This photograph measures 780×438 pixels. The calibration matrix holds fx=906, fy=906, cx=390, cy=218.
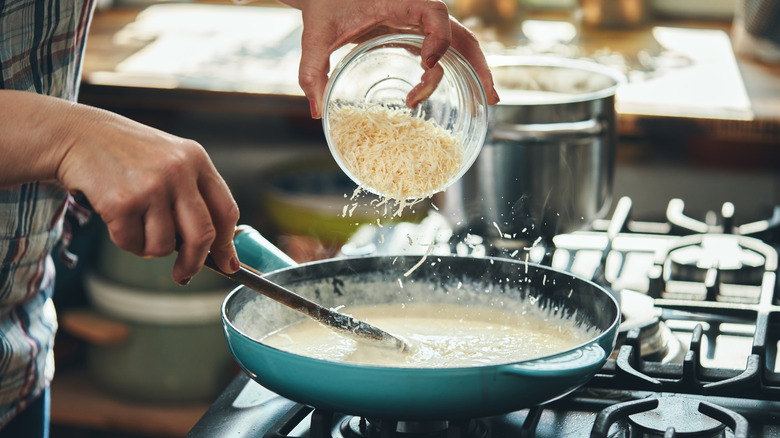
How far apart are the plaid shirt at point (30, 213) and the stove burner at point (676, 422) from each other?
688 mm

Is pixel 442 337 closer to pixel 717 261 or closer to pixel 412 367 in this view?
pixel 412 367

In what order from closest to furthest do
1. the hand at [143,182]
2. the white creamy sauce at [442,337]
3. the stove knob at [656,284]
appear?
the hand at [143,182]
the white creamy sauce at [442,337]
the stove knob at [656,284]

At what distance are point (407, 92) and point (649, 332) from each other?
0.40 meters

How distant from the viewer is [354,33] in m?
1.03

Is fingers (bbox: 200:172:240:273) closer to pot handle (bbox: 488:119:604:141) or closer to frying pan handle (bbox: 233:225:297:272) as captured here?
frying pan handle (bbox: 233:225:297:272)

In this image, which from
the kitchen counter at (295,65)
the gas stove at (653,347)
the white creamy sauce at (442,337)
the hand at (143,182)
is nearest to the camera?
the hand at (143,182)

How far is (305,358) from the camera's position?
2.34 ft

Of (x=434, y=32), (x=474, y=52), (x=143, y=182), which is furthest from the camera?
(x=474, y=52)

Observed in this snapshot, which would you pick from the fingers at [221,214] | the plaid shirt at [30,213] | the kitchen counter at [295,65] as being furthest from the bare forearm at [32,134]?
the kitchen counter at [295,65]

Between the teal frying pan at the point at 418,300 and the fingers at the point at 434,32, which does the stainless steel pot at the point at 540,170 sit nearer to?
the teal frying pan at the point at 418,300

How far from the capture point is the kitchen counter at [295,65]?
6.17 feet

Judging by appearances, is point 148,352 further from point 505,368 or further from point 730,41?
point 730,41

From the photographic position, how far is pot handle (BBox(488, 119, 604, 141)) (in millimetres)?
1204

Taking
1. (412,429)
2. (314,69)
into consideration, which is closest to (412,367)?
(412,429)
